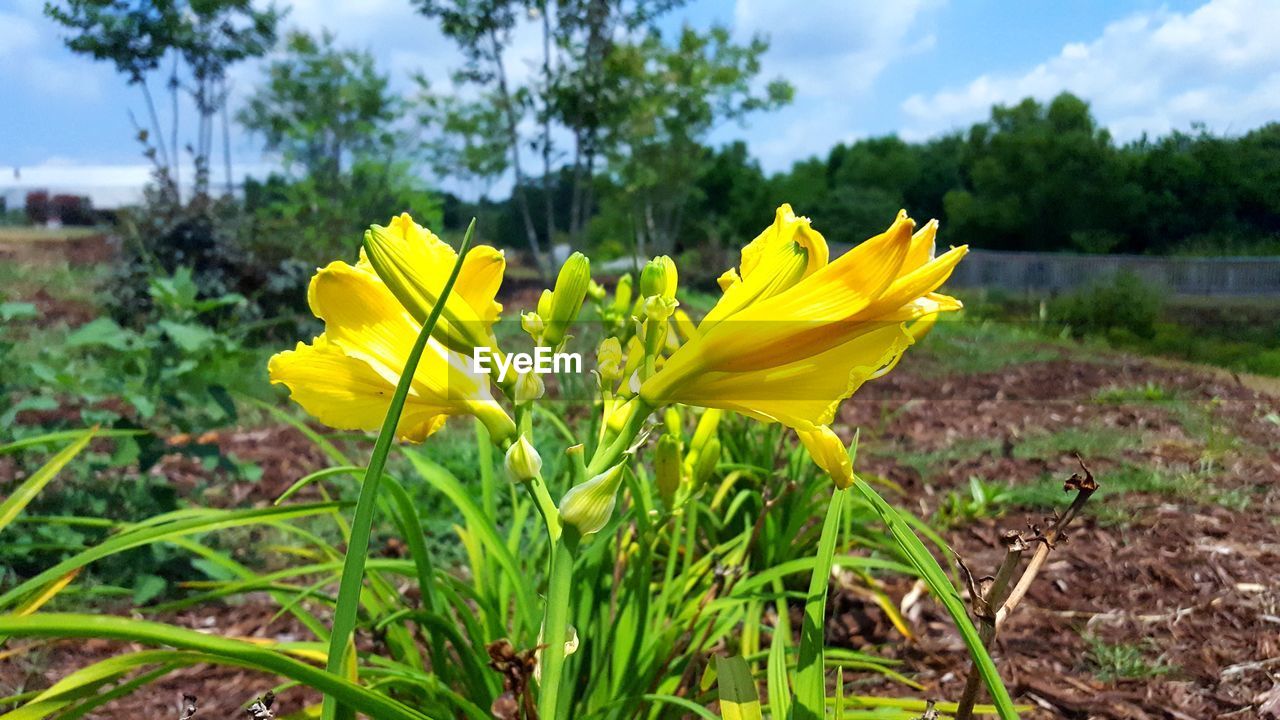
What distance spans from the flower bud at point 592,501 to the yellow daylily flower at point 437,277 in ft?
0.54

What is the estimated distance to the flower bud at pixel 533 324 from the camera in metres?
0.67

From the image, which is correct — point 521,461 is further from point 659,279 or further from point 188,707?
point 188,707

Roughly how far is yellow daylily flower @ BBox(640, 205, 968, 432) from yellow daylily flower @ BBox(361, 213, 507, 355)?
16cm

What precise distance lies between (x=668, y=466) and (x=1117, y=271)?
6331 millimetres

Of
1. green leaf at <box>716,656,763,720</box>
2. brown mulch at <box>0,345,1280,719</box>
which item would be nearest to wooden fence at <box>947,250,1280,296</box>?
brown mulch at <box>0,345,1280,719</box>

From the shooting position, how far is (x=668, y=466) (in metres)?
0.91

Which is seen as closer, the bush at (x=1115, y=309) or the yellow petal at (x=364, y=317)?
the yellow petal at (x=364, y=317)

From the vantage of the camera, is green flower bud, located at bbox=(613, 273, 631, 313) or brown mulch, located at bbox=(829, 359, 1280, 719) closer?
green flower bud, located at bbox=(613, 273, 631, 313)

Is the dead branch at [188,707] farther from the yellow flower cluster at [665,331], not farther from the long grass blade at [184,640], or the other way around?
the yellow flower cluster at [665,331]

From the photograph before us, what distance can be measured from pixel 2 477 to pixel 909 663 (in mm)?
2654

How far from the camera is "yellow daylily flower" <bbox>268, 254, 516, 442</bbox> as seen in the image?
0.65 metres

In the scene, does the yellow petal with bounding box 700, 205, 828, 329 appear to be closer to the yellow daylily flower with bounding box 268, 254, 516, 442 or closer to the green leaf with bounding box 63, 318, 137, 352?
the yellow daylily flower with bounding box 268, 254, 516, 442

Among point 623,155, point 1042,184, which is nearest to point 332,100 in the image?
point 623,155

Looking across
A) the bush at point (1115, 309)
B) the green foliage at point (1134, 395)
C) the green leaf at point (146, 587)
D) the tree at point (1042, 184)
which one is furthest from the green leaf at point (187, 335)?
the tree at point (1042, 184)
